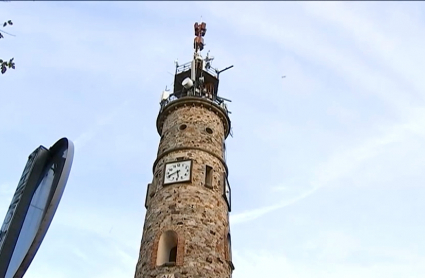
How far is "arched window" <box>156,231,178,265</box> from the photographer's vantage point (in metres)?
17.0

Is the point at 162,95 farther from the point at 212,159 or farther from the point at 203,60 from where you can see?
the point at 212,159

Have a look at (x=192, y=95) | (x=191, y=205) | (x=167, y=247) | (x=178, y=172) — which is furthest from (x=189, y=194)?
(x=192, y=95)

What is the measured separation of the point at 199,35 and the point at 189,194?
12.9 m

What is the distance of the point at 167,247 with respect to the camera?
1753cm

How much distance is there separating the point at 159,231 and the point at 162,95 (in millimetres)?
8056

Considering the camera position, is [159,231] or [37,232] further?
[159,231]

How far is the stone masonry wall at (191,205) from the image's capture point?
16641 mm

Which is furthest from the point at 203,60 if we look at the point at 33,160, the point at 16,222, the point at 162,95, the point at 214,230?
the point at 16,222

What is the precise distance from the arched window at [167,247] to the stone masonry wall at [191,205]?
17 centimetres

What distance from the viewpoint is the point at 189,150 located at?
1989 centimetres

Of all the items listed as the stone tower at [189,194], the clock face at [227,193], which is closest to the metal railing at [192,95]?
the stone tower at [189,194]

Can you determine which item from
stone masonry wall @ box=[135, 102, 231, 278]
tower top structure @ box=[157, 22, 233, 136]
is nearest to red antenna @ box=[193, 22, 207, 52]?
tower top structure @ box=[157, 22, 233, 136]

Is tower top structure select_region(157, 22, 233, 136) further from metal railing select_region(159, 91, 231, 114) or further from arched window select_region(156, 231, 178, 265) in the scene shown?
arched window select_region(156, 231, 178, 265)

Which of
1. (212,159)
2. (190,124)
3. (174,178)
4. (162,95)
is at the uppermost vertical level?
(162,95)
